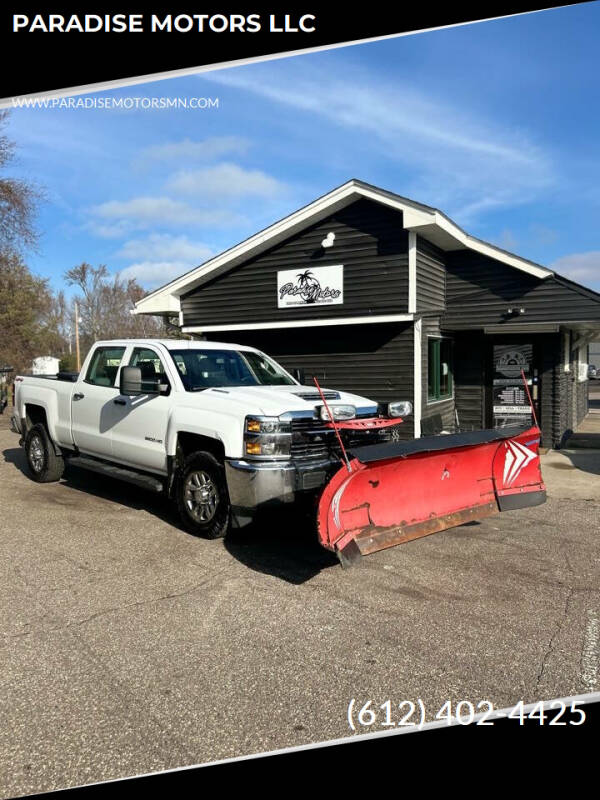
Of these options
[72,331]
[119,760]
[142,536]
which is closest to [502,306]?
[142,536]

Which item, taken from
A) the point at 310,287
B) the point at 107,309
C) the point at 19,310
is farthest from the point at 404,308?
the point at 107,309

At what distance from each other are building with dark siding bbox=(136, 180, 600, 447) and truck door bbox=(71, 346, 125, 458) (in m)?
5.79

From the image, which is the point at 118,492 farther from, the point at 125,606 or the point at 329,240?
the point at 329,240

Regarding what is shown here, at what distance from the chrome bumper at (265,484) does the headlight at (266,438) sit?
98 millimetres

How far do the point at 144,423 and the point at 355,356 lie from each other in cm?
678

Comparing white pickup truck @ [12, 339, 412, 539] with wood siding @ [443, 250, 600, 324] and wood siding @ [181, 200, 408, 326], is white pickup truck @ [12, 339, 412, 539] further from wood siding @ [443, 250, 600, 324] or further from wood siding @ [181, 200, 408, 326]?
wood siding @ [443, 250, 600, 324]

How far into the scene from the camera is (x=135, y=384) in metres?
5.87

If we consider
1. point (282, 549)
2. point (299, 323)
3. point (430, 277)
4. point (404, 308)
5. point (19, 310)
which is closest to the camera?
point (282, 549)

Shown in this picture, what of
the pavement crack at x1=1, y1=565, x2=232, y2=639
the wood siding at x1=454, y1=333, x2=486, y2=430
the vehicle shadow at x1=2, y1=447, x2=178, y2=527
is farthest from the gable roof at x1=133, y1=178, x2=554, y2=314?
the pavement crack at x1=1, y1=565, x2=232, y2=639

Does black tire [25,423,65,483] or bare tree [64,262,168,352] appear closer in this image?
black tire [25,423,65,483]

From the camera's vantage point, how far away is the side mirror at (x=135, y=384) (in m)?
5.79

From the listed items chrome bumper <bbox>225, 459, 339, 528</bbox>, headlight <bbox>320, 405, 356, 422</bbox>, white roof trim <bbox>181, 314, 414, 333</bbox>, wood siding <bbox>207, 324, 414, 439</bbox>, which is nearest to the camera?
chrome bumper <bbox>225, 459, 339, 528</bbox>

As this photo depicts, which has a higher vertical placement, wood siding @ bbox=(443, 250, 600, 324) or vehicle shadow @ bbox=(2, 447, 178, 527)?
wood siding @ bbox=(443, 250, 600, 324)

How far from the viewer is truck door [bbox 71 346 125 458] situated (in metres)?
6.96
